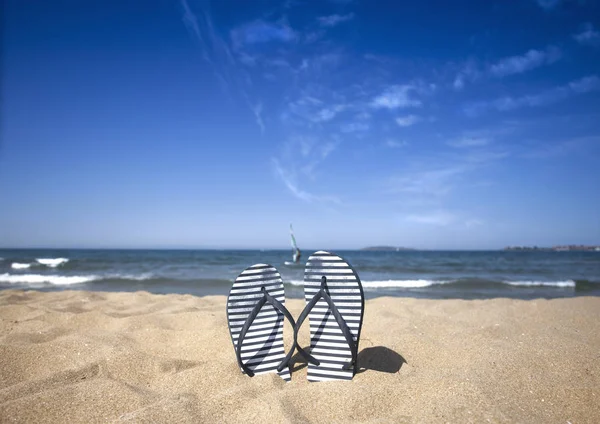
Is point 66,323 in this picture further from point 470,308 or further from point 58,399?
point 470,308

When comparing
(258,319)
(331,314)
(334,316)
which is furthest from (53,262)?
(334,316)

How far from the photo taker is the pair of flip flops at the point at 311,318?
10.7 feet

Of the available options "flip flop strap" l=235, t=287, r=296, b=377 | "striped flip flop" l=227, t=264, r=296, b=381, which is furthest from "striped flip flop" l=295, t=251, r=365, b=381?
"striped flip flop" l=227, t=264, r=296, b=381

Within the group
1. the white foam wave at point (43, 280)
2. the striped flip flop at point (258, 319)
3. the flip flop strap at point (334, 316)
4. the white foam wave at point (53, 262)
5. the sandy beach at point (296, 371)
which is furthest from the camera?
the white foam wave at point (53, 262)

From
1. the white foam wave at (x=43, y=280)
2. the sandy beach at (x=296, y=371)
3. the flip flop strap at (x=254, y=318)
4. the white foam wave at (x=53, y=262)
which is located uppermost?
the flip flop strap at (x=254, y=318)

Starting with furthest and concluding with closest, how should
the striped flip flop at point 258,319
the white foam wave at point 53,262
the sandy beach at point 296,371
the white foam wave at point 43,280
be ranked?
the white foam wave at point 53,262
the white foam wave at point 43,280
the striped flip flop at point 258,319
the sandy beach at point 296,371

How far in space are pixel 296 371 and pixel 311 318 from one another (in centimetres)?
56

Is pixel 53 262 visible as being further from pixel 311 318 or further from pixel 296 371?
pixel 311 318

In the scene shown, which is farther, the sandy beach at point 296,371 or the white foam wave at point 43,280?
the white foam wave at point 43,280

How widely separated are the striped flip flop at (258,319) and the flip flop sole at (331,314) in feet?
1.00

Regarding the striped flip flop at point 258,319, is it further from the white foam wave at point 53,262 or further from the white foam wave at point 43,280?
the white foam wave at point 53,262

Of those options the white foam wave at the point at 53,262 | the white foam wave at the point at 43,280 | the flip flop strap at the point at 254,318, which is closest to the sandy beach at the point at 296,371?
the flip flop strap at the point at 254,318

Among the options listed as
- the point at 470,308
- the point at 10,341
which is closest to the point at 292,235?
the point at 470,308

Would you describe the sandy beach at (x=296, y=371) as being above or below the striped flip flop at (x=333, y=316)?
below
